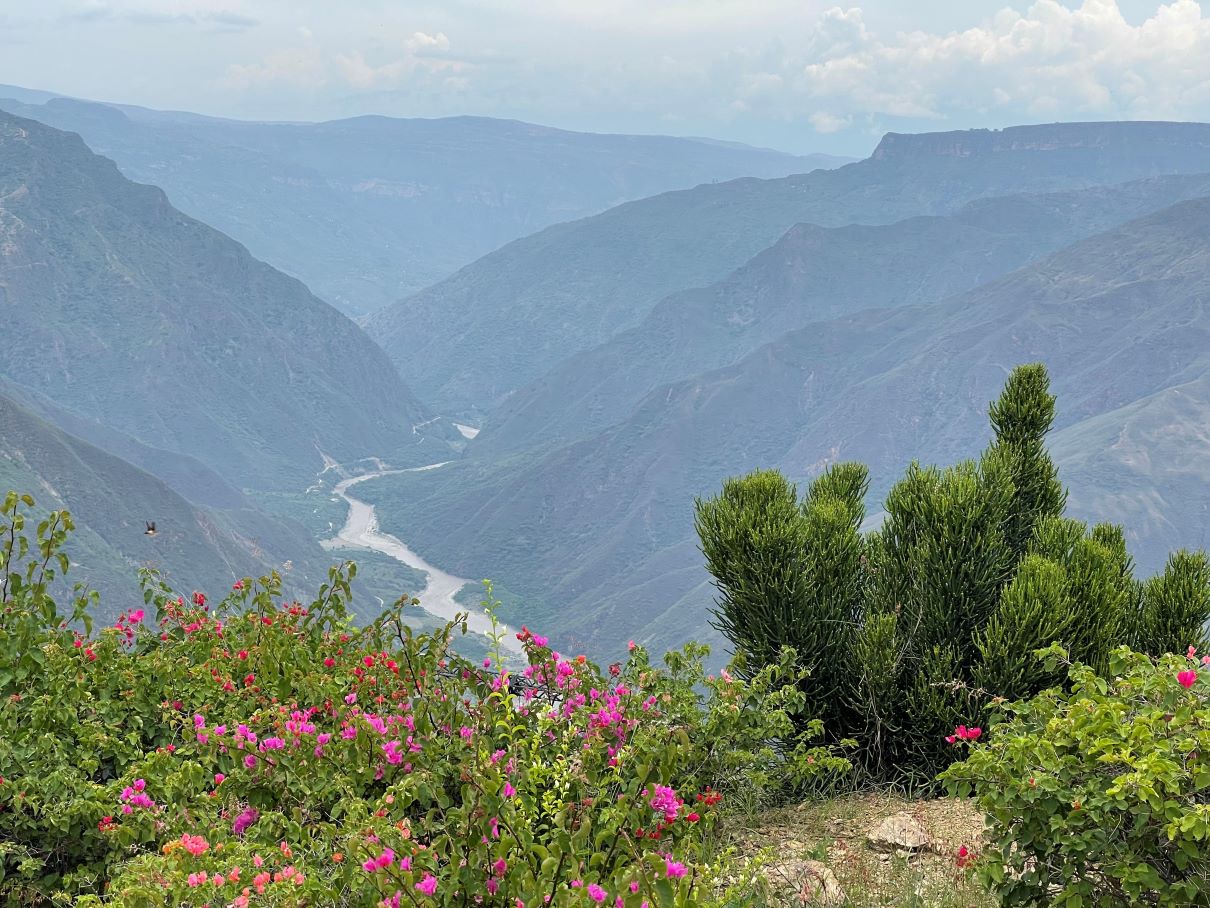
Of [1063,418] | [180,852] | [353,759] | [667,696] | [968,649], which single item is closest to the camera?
[180,852]

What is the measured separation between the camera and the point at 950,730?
23.5ft

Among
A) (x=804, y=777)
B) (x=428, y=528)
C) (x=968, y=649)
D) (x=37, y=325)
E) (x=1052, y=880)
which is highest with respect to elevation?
(x=37, y=325)

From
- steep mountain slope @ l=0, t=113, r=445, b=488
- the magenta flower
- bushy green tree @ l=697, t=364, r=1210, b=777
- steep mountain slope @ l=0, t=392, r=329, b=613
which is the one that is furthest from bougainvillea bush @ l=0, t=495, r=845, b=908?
steep mountain slope @ l=0, t=113, r=445, b=488

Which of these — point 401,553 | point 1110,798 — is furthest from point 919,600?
point 401,553

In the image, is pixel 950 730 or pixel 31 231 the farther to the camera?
pixel 31 231

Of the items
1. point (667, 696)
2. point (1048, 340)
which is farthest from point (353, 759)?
point (1048, 340)

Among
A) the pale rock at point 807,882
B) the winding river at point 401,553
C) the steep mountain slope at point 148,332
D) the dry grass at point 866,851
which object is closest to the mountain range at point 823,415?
the winding river at point 401,553

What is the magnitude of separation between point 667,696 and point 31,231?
6724 inches

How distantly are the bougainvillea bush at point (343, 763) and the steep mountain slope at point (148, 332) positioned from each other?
494 feet

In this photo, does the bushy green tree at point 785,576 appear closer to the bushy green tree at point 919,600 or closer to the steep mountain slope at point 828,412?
the bushy green tree at point 919,600

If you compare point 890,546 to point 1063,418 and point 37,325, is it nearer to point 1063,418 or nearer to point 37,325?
point 1063,418

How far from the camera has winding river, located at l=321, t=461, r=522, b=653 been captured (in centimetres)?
11581

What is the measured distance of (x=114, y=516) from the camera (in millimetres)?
78125

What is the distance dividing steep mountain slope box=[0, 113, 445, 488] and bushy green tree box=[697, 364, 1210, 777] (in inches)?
5951
